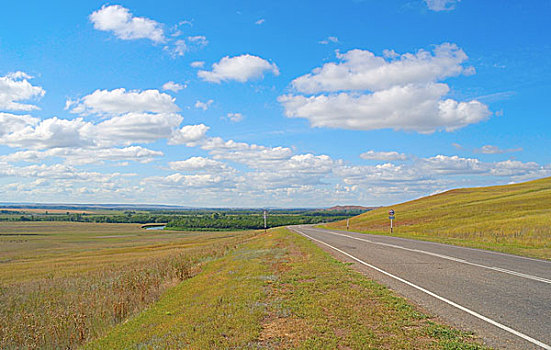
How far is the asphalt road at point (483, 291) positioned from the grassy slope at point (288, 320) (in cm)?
67

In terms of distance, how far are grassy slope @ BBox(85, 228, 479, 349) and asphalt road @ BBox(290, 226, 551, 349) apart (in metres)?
0.67

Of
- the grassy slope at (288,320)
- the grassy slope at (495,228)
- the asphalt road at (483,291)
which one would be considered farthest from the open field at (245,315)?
the grassy slope at (495,228)

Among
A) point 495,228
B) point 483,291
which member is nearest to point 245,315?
point 483,291

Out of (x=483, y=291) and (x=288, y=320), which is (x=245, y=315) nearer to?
(x=288, y=320)

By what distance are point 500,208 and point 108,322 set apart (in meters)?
51.3

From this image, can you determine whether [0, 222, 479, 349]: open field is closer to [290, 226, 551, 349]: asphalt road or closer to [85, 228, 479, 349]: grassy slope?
[85, 228, 479, 349]: grassy slope

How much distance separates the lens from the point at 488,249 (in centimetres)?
2155

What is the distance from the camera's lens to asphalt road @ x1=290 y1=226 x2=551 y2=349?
684cm

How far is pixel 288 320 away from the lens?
7867 millimetres

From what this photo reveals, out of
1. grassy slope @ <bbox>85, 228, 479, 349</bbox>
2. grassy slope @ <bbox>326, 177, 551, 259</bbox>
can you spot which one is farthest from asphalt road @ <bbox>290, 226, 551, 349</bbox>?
grassy slope @ <bbox>326, 177, 551, 259</bbox>

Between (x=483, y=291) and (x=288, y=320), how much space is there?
5640 millimetres

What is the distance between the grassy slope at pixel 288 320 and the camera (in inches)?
258

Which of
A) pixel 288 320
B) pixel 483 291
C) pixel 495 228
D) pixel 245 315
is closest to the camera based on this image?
pixel 288 320

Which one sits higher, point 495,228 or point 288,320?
point 288,320
